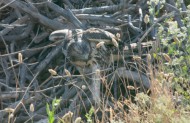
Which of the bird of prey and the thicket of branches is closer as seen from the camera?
the bird of prey

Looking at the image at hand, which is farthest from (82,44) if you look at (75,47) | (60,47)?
(60,47)

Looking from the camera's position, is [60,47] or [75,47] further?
[60,47]

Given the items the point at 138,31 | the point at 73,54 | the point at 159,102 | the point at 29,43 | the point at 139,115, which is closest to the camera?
the point at 159,102

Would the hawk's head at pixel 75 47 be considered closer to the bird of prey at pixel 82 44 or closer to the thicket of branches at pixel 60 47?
the bird of prey at pixel 82 44

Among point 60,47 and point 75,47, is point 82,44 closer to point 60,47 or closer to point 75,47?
point 75,47

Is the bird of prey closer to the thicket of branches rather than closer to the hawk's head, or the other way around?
the hawk's head

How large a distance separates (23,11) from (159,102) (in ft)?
8.44

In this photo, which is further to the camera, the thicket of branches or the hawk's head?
the thicket of branches

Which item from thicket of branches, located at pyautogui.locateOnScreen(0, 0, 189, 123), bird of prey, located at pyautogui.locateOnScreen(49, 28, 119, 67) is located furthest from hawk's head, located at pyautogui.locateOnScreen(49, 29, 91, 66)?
thicket of branches, located at pyautogui.locateOnScreen(0, 0, 189, 123)

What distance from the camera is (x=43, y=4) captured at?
593cm

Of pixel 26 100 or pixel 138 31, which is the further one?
pixel 138 31

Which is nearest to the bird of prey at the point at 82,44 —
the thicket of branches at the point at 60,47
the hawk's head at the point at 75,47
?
the hawk's head at the point at 75,47

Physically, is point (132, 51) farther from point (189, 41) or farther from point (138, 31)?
point (189, 41)

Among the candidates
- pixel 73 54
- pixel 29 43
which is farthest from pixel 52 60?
pixel 73 54
